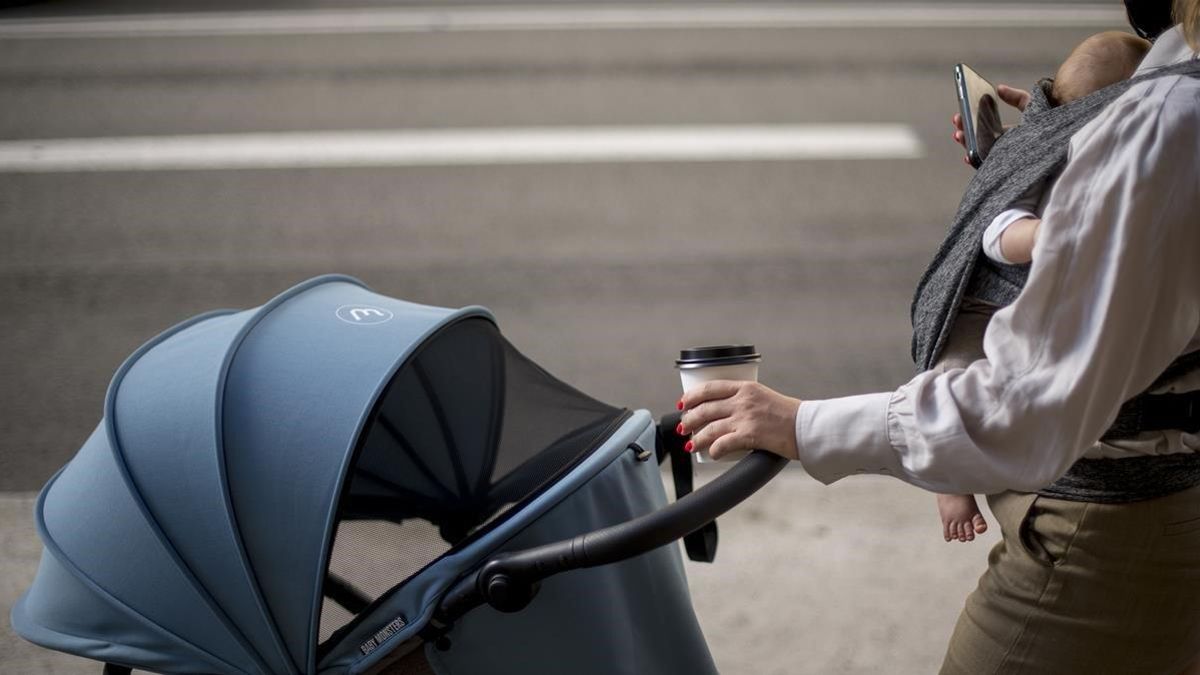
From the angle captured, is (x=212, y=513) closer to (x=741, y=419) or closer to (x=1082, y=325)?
(x=741, y=419)

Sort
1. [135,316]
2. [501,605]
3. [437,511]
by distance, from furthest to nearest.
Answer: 1. [135,316]
2. [437,511]
3. [501,605]

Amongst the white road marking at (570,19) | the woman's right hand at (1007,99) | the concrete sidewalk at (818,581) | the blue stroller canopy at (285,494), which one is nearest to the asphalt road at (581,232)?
the concrete sidewalk at (818,581)

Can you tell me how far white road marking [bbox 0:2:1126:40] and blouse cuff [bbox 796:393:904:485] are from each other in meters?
6.57

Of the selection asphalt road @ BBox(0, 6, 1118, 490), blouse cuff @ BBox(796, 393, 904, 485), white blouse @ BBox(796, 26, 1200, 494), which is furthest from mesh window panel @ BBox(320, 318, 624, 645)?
asphalt road @ BBox(0, 6, 1118, 490)

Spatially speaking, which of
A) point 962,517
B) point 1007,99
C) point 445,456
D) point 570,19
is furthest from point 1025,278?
point 570,19

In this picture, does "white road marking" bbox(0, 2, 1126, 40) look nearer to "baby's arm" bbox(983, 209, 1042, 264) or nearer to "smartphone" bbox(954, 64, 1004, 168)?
"smartphone" bbox(954, 64, 1004, 168)

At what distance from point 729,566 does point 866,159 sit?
122 inches

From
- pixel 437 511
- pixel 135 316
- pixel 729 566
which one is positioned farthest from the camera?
pixel 135 316

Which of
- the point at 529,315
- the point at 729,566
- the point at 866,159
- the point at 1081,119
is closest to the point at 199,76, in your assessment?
the point at 529,315

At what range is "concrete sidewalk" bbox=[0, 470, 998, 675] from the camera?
2898 millimetres

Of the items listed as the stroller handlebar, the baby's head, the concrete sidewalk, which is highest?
the baby's head

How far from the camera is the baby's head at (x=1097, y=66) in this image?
146 centimetres

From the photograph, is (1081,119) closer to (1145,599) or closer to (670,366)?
(1145,599)

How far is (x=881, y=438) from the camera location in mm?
1227
